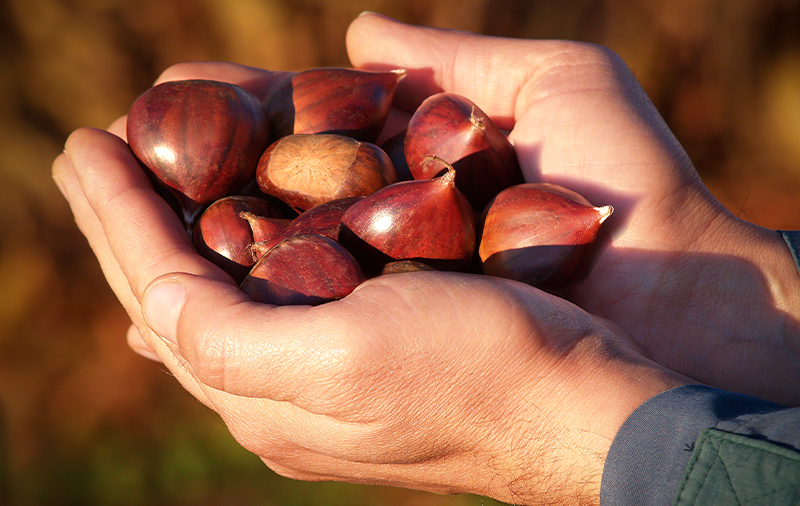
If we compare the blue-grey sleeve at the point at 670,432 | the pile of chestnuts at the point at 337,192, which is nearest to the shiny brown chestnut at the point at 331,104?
Answer: the pile of chestnuts at the point at 337,192

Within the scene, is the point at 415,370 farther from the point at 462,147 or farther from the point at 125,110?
the point at 125,110

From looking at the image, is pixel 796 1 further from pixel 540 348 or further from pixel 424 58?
pixel 540 348

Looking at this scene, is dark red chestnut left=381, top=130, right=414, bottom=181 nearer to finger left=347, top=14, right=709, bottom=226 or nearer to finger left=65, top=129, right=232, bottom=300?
finger left=347, top=14, right=709, bottom=226

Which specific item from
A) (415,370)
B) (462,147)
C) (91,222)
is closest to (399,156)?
(462,147)

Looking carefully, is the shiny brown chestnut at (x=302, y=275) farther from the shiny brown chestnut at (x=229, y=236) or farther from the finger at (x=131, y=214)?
the shiny brown chestnut at (x=229, y=236)

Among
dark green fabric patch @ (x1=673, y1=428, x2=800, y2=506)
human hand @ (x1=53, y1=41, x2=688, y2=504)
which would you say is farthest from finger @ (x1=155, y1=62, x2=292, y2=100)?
dark green fabric patch @ (x1=673, y1=428, x2=800, y2=506)

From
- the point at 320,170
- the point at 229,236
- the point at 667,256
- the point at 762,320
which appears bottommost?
the point at 762,320
